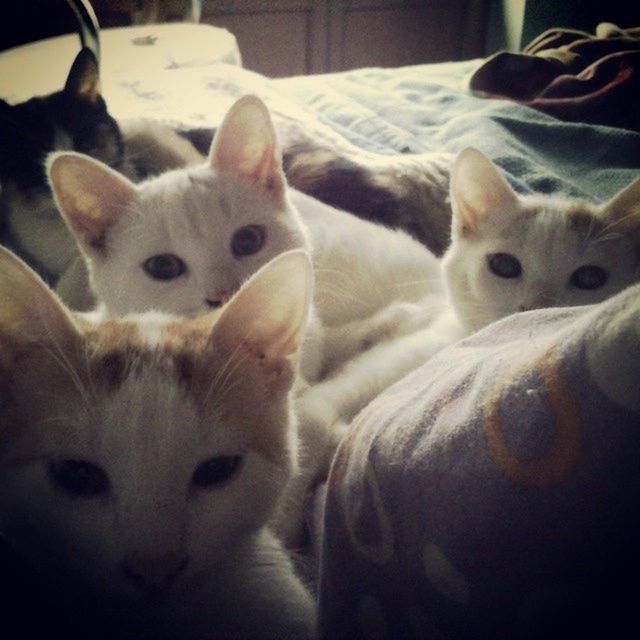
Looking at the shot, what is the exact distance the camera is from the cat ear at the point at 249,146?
811 millimetres

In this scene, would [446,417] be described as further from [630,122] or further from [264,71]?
[264,71]

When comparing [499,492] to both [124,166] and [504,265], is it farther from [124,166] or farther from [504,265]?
[124,166]

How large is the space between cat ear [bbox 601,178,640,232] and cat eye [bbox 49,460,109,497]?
0.70m

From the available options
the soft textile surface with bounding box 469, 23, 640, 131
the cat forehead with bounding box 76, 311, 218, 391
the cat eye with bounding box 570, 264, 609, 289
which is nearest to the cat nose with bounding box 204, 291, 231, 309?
the cat forehead with bounding box 76, 311, 218, 391

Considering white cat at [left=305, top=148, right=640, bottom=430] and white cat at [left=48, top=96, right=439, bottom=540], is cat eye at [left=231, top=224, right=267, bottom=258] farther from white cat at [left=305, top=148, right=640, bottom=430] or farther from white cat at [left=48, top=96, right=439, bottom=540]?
white cat at [left=305, top=148, right=640, bottom=430]

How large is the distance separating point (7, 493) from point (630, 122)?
1.46 meters

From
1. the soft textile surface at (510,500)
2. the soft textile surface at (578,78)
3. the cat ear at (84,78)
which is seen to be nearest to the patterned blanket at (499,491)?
the soft textile surface at (510,500)

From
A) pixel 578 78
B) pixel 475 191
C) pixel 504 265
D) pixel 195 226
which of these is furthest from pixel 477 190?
pixel 578 78

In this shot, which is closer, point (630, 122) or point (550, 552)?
point (550, 552)

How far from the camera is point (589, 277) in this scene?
0.78m

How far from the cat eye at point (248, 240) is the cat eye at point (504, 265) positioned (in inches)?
13.6

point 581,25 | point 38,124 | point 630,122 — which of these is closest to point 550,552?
point 38,124

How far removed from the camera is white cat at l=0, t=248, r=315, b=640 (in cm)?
→ 47

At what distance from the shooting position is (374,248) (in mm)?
1108
